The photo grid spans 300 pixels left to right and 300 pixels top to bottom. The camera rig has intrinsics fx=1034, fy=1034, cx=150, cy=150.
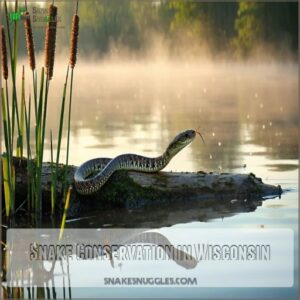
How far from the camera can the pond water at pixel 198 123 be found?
9656 mm

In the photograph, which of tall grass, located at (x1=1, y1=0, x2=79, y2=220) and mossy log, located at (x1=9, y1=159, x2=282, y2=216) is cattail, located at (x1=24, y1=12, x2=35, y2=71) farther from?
mossy log, located at (x1=9, y1=159, x2=282, y2=216)

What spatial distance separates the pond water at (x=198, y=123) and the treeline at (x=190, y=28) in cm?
46

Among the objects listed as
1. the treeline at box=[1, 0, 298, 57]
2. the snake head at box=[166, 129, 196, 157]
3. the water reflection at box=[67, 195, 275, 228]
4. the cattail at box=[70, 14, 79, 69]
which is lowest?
the water reflection at box=[67, 195, 275, 228]

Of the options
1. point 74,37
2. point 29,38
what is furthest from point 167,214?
point 29,38

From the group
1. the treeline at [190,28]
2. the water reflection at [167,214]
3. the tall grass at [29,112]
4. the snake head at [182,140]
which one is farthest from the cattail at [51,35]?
the treeline at [190,28]

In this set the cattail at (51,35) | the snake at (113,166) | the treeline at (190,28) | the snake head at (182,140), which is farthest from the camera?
the treeline at (190,28)

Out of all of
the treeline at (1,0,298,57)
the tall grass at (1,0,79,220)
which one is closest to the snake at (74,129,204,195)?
the tall grass at (1,0,79,220)

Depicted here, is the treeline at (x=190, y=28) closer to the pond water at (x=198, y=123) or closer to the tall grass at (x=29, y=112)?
the pond water at (x=198, y=123)

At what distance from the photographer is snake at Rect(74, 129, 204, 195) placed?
988 centimetres

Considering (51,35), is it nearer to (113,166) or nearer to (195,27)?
(113,166)

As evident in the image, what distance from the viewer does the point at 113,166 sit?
10.0 meters

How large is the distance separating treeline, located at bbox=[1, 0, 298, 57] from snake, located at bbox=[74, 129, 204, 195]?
6479 mm

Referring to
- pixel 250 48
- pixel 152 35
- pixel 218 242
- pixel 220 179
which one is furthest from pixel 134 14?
pixel 218 242

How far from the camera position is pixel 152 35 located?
19.6 m
